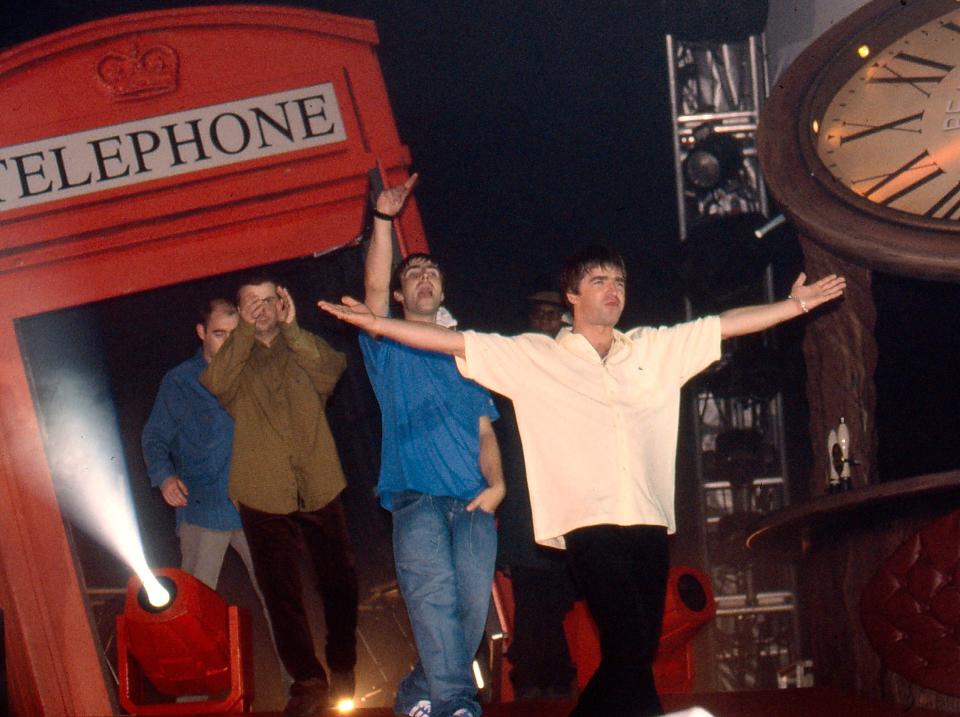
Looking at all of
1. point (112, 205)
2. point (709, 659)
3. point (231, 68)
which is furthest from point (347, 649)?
point (231, 68)

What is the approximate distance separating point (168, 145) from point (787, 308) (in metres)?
2.38

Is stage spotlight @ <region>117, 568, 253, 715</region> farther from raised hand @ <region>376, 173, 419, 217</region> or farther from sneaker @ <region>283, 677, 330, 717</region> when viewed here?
raised hand @ <region>376, 173, 419, 217</region>

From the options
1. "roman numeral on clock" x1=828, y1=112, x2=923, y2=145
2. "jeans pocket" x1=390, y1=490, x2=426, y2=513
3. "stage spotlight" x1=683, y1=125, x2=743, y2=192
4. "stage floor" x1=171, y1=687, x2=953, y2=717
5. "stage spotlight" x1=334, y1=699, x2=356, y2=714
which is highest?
"stage spotlight" x1=683, y1=125, x2=743, y2=192

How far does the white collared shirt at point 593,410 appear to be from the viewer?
2.88 m

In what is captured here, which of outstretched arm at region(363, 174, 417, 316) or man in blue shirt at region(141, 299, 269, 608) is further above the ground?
outstretched arm at region(363, 174, 417, 316)

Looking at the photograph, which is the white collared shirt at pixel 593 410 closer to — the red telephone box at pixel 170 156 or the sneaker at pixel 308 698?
the sneaker at pixel 308 698

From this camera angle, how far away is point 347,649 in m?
3.57

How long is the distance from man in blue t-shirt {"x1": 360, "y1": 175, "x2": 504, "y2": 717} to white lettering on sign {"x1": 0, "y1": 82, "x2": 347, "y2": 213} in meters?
0.75

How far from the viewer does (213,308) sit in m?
4.06

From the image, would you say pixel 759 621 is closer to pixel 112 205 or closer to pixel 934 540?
pixel 934 540

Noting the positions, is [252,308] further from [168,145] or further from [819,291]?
[819,291]

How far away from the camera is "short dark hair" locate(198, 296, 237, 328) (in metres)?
4.05

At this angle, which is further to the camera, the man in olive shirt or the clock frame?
the man in olive shirt

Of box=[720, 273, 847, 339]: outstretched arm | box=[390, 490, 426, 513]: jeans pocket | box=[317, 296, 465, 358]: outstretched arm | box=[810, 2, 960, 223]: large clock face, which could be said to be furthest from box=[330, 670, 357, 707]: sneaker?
box=[810, 2, 960, 223]: large clock face
